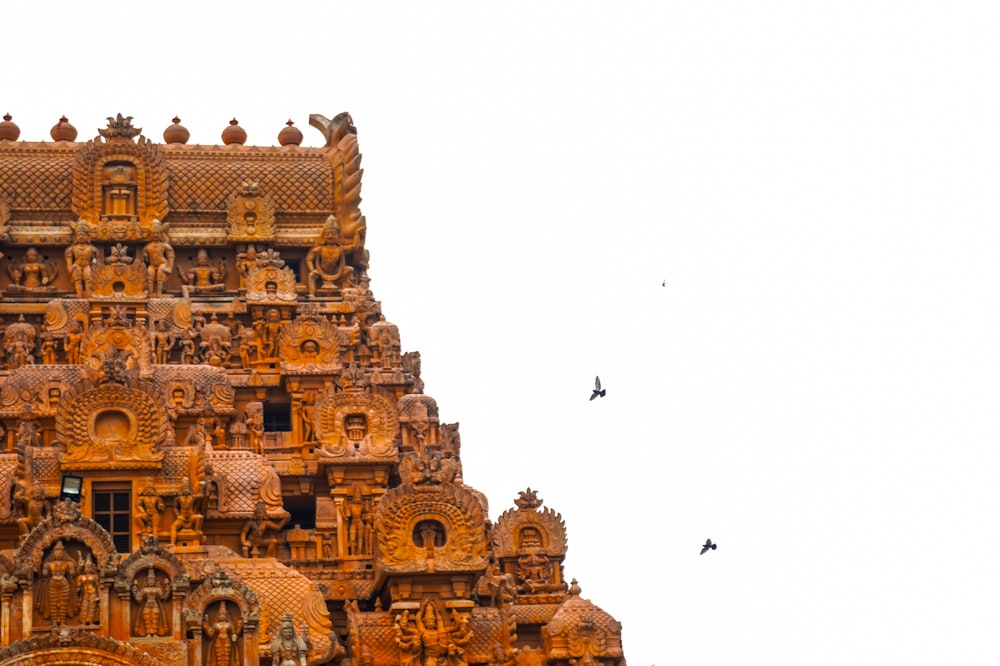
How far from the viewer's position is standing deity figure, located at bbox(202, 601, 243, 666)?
179 feet

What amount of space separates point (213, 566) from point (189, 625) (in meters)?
3.29

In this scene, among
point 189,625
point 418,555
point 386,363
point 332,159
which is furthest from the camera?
point 332,159

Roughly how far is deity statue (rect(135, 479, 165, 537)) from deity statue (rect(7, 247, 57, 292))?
14565 millimetres

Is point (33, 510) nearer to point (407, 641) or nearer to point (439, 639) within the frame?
point (407, 641)

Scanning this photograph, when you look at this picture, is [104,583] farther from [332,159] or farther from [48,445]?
[332,159]

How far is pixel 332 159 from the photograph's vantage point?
80625 millimetres

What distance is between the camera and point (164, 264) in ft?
250

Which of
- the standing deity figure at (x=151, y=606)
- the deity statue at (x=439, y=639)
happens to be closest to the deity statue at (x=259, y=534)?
the deity statue at (x=439, y=639)

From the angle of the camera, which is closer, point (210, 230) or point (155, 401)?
point (155, 401)

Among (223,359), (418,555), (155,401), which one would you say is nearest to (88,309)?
(223,359)

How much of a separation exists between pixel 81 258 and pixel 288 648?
24309 mm

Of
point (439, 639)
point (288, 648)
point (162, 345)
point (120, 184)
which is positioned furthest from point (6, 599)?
point (120, 184)

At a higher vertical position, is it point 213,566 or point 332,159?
point 332,159

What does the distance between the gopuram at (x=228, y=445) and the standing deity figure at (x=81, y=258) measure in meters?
0.10
